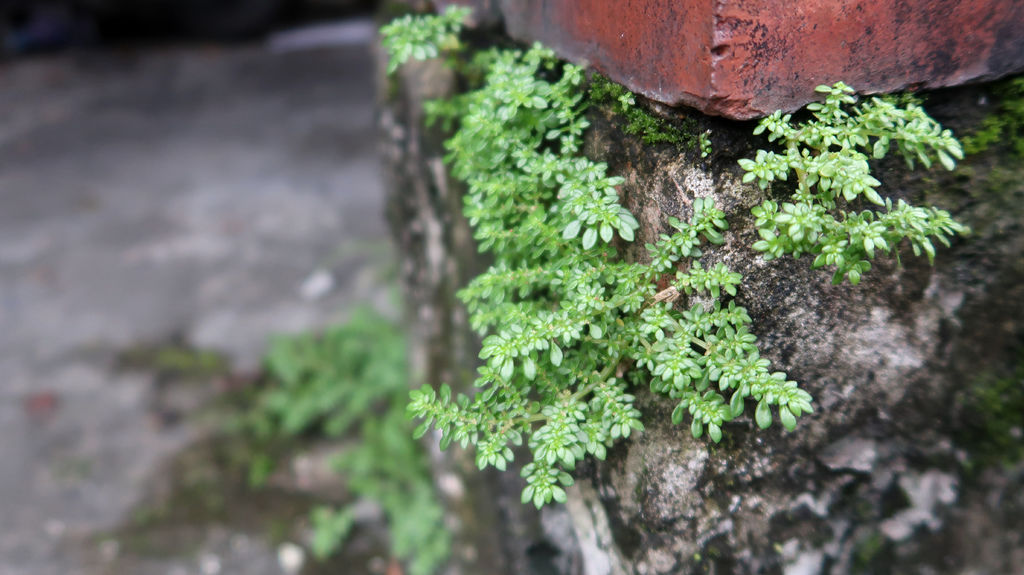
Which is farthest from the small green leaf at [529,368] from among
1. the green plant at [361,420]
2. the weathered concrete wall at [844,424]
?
the green plant at [361,420]

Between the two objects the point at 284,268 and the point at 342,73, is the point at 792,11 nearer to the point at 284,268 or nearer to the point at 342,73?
the point at 284,268

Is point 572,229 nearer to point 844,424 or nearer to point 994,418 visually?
point 844,424

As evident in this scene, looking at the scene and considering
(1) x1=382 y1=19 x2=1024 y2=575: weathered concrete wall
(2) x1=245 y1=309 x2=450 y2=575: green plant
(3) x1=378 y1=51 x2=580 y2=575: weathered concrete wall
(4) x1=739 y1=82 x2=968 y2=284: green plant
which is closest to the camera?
(4) x1=739 y1=82 x2=968 y2=284: green plant

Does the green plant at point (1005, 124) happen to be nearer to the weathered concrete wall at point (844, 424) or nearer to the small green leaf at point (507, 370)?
the weathered concrete wall at point (844, 424)

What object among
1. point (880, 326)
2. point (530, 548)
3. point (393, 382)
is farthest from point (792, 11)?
point (393, 382)

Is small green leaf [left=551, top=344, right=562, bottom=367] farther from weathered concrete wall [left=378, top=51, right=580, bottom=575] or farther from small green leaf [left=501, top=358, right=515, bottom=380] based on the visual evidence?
weathered concrete wall [left=378, top=51, right=580, bottom=575]

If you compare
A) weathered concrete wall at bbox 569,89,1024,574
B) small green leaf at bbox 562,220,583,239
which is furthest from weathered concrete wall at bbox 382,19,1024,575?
small green leaf at bbox 562,220,583,239

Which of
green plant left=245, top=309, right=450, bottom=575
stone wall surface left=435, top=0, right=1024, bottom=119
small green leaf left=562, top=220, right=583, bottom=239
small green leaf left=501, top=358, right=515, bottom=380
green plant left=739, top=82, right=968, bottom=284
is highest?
stone wall surface left=435, top=0, right=1024, bottom=119
